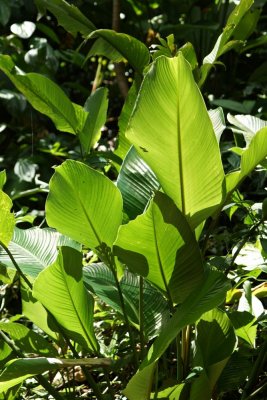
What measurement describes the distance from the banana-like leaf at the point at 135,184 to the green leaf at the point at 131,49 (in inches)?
12.3

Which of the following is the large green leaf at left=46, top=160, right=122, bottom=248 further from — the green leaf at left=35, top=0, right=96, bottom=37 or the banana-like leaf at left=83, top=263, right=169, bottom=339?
the green leaf at left=35, top=0, right=96, bottom=37

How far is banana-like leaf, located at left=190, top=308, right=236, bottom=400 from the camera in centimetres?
→ 120

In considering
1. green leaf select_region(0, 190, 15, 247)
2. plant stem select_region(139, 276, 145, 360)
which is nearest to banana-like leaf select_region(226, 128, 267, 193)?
plant stem select_region(139, 276, 145, 360)

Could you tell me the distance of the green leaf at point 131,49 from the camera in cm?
153

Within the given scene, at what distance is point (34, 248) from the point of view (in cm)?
144

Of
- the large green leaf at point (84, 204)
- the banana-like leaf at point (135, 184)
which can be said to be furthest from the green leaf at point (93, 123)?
the large green leaf at point (84, 204)

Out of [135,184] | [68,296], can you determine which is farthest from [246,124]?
[68,296]

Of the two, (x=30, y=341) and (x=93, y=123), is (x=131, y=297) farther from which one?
(x=93, y=123)

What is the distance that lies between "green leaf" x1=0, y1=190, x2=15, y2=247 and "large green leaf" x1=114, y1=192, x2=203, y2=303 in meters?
0.21

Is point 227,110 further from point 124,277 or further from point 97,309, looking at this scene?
point 124,277

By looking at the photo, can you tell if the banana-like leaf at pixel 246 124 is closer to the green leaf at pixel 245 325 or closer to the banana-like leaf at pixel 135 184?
the banana-like leaf at pixel 135 184

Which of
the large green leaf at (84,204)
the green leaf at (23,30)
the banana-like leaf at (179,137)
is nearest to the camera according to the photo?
the banana-like leaf at (179,137)

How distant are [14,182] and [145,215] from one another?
5.36ft

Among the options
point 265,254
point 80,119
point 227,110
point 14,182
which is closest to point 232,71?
point 227,110
